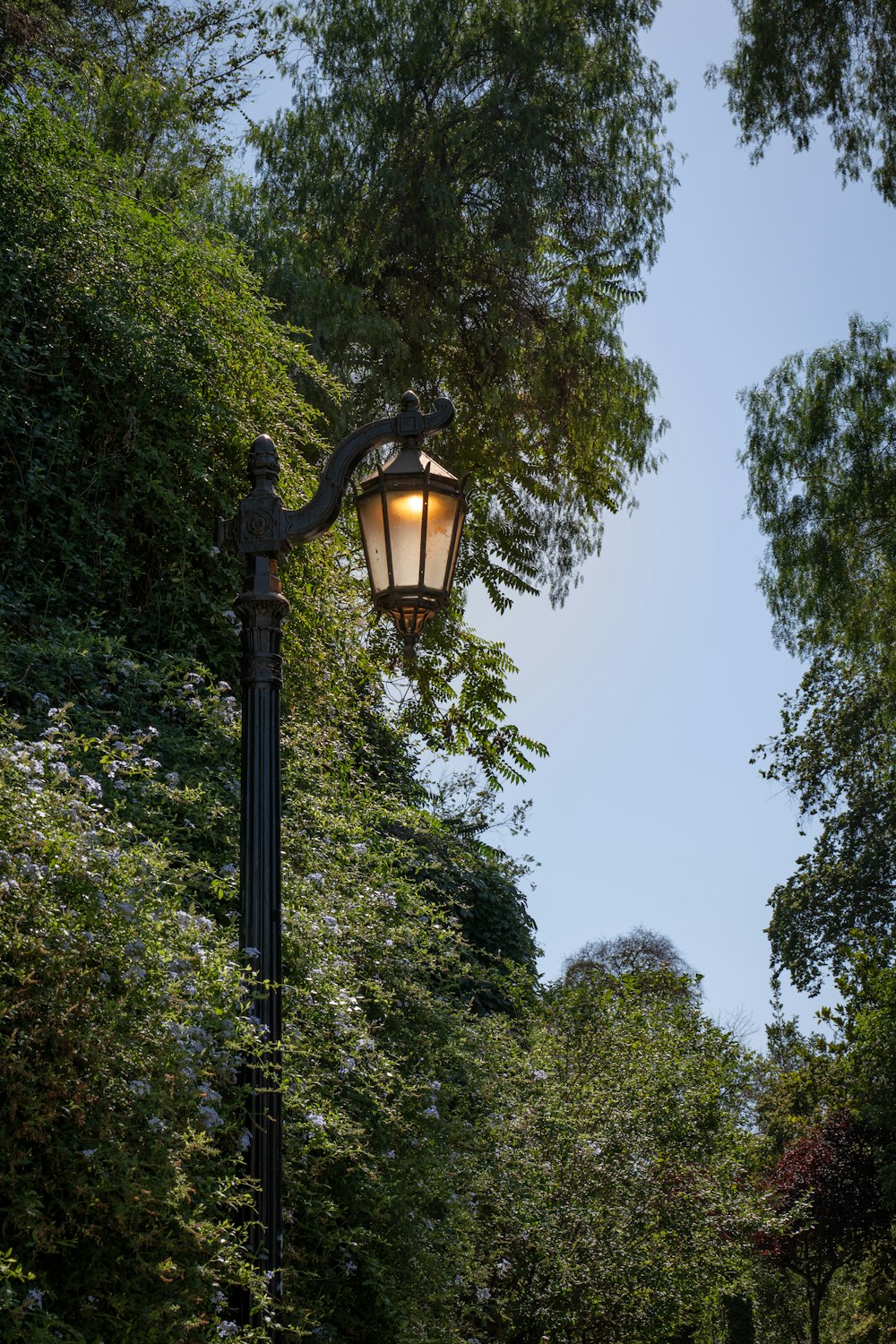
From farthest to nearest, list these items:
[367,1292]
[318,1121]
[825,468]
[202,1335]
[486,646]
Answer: [825,468], [486,646], [367,1292], [318,1121], [202,1335]

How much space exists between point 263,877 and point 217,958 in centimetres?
33

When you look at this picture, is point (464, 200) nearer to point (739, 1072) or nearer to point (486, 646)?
point (486, 646)

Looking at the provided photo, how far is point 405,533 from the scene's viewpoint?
13.5ft

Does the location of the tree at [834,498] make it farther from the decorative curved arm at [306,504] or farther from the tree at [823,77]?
the decorative curved arm at [306,504]

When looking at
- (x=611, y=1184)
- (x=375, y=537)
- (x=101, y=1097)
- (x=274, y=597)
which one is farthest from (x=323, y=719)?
(x=101, y=1097)

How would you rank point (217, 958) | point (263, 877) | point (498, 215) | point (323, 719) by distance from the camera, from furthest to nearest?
point (498, 215) → point (323, 719) → point (217, 958) → point (263, 877)

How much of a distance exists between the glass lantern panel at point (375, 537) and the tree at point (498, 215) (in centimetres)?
918

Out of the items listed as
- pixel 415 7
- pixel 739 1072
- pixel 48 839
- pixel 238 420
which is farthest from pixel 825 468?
pixel 48 839

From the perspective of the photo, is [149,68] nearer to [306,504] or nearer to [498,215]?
[498,215]

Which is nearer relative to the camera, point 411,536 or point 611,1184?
point 411,536

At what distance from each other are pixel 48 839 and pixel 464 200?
11.7 m

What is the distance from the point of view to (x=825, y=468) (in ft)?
56.8

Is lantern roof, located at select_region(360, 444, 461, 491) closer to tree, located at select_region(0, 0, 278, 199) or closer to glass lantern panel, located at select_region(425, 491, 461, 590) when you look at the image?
glass lantern panel, located at select_region(425, 491, 461, 590)

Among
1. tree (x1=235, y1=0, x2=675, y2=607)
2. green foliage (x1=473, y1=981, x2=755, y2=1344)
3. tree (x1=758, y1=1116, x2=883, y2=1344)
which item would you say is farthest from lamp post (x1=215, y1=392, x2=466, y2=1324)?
tree (x1=758, y1=1116, x2=883, y2=1344)
